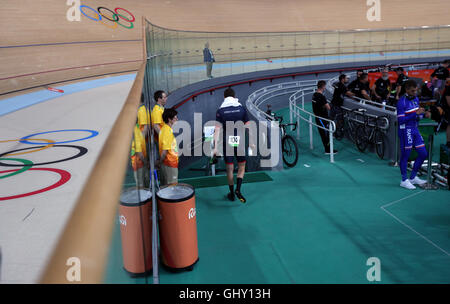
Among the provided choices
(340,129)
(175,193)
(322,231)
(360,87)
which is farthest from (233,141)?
(360,87)

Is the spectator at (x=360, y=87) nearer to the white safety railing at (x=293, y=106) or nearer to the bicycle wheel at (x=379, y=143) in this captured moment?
the white safety railing at (x=293, y=106)

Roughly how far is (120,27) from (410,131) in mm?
15796

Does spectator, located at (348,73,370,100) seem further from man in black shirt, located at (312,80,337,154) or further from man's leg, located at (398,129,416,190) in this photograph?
man's leg, located at (398,129,416,190)

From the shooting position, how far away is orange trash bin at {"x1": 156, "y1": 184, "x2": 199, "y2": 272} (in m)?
3.33

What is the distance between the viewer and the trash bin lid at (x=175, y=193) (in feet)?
10.9

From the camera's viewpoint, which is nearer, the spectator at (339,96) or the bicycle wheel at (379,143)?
the bicycle wheel at (379,143)

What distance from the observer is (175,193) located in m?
3.54

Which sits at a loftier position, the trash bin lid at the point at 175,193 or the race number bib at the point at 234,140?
the race number bib at the point at 234,140

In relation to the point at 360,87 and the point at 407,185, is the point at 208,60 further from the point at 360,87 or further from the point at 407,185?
the point at 407,185

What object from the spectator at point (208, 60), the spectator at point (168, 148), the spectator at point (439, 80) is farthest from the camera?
the spectator at point (208, 60)

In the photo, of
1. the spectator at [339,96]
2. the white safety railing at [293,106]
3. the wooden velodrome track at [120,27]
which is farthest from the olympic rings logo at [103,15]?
the spectator at [339,96]

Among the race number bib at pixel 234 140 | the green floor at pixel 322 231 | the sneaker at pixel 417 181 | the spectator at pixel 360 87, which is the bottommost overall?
the green floor at pixel 322 231

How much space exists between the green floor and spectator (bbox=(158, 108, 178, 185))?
2.15 feet

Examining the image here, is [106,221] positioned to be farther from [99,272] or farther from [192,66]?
[192,66]
